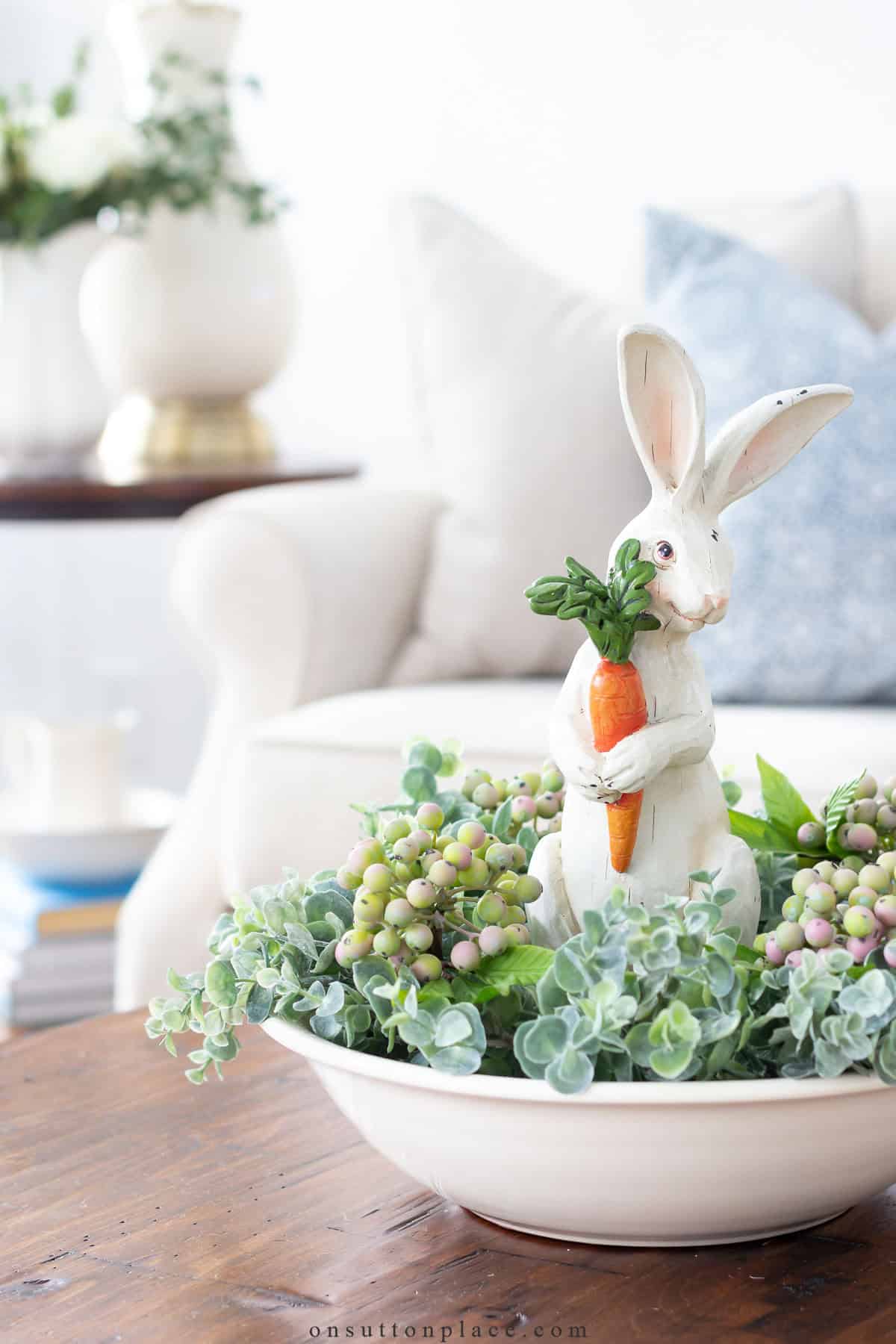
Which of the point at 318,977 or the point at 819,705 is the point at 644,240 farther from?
the point at 318,977

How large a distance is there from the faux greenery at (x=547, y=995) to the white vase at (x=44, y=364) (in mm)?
1836

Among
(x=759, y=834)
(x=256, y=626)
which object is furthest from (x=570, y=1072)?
(x=256, y=626)

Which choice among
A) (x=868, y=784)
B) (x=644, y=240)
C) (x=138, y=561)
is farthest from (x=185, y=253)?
(x=868, y=784)

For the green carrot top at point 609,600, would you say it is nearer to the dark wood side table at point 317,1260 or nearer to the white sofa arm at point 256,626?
the dark wood side table at point 317,1260

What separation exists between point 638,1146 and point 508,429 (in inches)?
54.3

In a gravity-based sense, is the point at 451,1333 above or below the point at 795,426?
below

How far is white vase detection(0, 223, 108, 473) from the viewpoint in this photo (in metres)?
2.41

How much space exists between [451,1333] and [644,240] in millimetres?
1584

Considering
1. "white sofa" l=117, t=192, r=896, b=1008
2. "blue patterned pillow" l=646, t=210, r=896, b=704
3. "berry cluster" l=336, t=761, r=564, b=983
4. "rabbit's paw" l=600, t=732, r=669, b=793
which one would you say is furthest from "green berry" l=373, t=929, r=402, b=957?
"blue patterned pillow" l=646, t=210, r=896, b=704

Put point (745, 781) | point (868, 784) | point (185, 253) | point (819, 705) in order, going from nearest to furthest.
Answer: point (868, 784) → point (745, 781) → point (819, 705) → point (185, 253)

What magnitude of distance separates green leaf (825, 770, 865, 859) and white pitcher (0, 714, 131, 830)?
170 cm

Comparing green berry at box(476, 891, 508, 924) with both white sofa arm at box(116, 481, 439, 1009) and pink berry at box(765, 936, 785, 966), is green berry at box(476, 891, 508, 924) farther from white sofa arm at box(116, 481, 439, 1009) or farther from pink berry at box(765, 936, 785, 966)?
white sofa arm at box(116, 481, 439, 1009)

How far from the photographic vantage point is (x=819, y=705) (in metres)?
1.66

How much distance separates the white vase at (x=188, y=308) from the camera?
7.63ft
